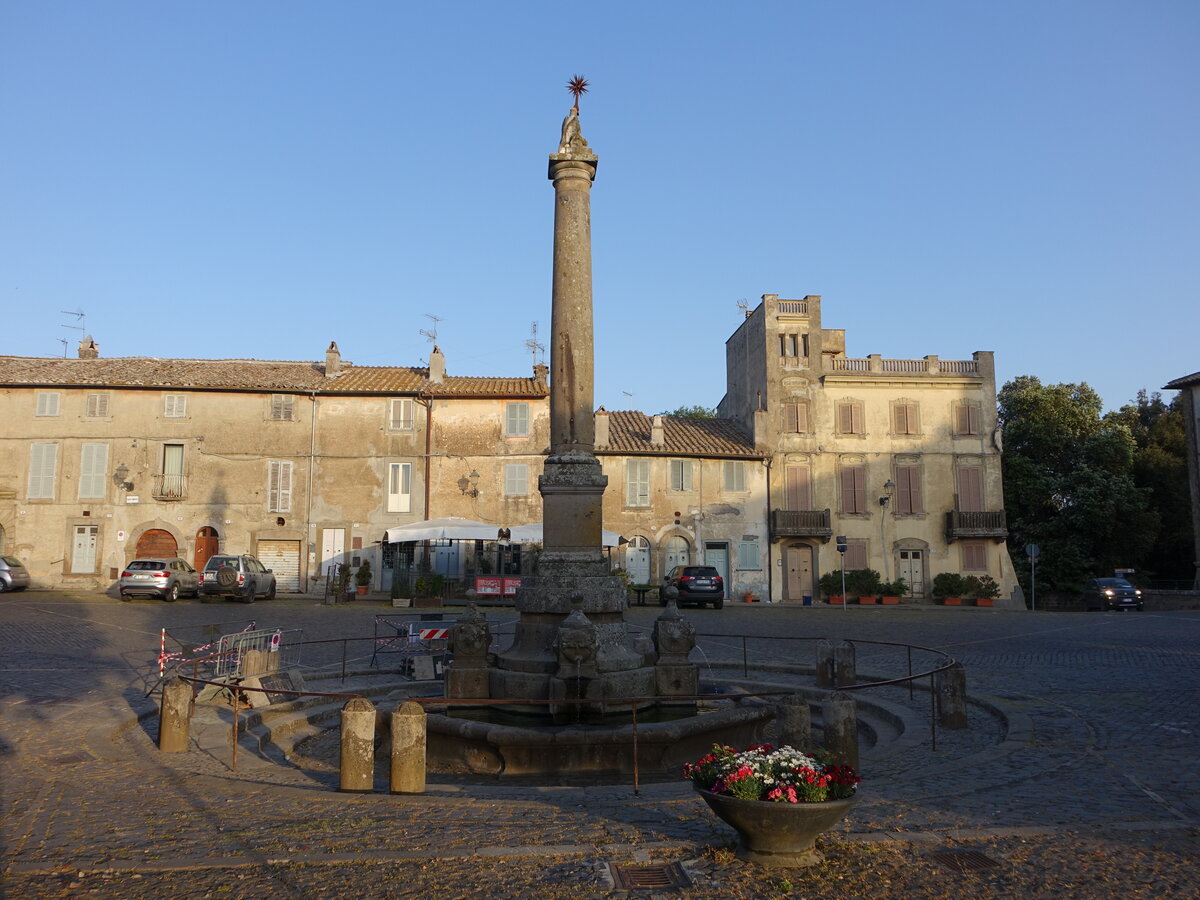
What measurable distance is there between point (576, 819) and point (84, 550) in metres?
31.1

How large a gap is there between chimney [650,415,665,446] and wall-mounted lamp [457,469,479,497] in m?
6.96

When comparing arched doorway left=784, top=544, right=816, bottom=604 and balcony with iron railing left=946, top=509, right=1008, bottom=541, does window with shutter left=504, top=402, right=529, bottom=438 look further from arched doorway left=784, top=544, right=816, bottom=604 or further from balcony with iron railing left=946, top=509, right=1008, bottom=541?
balcony with iron railing left=946, top=509, right=1008, bottom=541

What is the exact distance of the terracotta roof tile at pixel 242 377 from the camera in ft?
105

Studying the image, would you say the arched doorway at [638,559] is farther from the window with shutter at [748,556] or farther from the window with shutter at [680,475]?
the window with shutter at [748,556]

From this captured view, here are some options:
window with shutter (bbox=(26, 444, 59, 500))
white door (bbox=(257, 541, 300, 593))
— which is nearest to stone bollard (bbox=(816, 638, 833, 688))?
white door (bbox=(257, 541, 300, 593))

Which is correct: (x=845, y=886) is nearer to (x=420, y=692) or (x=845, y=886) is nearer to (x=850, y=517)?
(x=420, y=692)

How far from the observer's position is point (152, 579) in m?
25.7

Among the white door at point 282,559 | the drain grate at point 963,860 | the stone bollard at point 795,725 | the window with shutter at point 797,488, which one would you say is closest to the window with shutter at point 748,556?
the window with shutter at point 797,488

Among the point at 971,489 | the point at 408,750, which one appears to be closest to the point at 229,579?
the point at 408,750

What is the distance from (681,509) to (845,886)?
29479 mm

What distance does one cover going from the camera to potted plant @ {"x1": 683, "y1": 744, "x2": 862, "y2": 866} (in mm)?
4793

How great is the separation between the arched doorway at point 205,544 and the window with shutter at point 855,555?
927 inches

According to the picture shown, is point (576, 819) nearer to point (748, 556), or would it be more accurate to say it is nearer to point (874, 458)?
point (748, 556)

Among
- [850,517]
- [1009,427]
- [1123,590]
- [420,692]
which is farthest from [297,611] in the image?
[1009,427]
